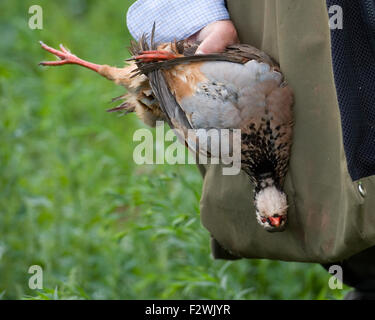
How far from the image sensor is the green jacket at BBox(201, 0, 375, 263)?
5.62 feet

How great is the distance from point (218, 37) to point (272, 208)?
60 cm

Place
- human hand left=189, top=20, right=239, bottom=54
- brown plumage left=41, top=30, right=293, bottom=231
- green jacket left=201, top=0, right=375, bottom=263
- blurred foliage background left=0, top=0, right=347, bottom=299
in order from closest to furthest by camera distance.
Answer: green jacket left=201, top=0, right=375, bottom=263 → brown plumage left=41, top=30, right=293, bottom=231 → human hand left=189, top=20, right=239, bottom=54 → blurred foliage background left=0, top=0, right=347, bottom=299

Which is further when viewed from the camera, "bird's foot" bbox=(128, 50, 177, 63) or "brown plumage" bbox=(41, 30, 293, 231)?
"bird's foot" bbox=(128, 50, 177, 63)

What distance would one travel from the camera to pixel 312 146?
183 cm

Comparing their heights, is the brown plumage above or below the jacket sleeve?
below

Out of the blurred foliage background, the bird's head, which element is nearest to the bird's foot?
the bird's head

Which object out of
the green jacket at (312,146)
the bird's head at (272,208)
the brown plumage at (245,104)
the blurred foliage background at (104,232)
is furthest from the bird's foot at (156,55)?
the blurred foliage background at (104,232)

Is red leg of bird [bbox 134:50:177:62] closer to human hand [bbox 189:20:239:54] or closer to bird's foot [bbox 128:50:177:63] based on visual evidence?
bird's foot [bbox 128:50:177:63]

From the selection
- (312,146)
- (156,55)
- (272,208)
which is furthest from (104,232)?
(312,146)

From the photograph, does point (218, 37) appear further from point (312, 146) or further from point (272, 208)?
point (272, 208)

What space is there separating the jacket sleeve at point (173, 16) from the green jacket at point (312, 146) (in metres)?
0.08

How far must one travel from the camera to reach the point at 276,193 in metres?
1.93

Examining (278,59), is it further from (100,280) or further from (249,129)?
(100,280)

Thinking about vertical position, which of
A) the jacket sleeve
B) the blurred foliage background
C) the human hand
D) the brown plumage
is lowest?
the blurred foliage background
